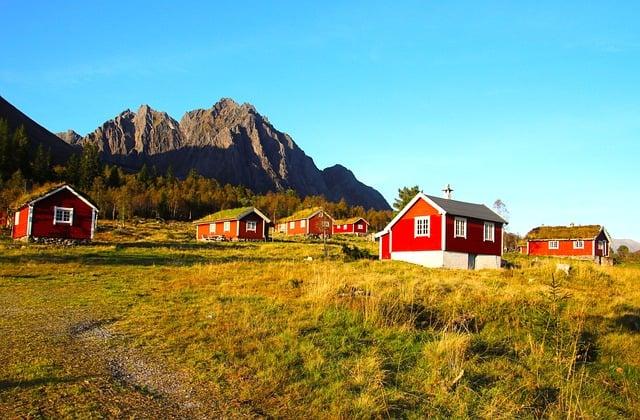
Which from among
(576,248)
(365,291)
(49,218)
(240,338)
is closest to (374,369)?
(240,338)

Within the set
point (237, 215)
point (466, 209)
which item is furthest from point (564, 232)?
point (237, 215)

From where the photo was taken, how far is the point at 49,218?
3744cm

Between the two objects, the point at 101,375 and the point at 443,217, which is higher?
the point at 443,217

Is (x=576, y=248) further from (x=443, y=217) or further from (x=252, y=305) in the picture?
(x=252, y=305)

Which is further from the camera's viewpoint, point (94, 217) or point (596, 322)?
point (94, 217)

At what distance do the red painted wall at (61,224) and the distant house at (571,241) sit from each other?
53827 mm

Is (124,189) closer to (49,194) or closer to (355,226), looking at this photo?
(355,226)

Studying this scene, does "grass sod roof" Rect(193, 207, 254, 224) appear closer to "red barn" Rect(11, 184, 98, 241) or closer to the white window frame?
"red barn" Rect(11, 184, 98, 241)

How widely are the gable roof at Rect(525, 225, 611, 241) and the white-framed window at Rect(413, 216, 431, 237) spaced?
34.3m

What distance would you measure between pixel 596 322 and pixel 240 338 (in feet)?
32.9

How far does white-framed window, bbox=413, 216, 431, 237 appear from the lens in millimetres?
33312

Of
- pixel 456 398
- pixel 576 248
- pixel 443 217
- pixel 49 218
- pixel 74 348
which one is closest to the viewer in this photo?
pixel 456 398

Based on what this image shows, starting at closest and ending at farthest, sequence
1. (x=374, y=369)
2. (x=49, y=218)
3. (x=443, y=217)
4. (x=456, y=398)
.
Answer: (x=456, y=398) → (x=374, y=369) → (x=443, y=217) → (x=49, y=218)

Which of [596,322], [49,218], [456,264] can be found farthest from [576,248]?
[49,218]
